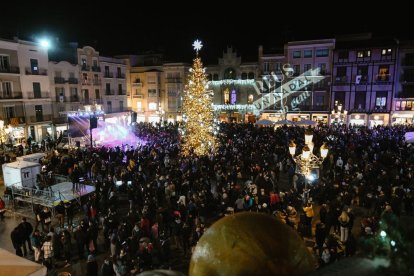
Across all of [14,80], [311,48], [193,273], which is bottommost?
[193,273]

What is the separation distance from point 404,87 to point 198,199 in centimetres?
3601

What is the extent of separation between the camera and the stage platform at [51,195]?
45.8 ft

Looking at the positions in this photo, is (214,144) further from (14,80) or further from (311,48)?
(311,48)

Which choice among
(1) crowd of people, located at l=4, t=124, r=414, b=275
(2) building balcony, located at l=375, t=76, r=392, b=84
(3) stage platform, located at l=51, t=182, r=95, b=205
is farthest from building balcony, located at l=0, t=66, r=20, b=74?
(2) building balcony, located at l=375, t=76, r=392, b=84

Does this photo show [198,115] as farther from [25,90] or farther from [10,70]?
[10,70]

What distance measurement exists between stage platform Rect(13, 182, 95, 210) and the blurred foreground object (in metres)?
13.7

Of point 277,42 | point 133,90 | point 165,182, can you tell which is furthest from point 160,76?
point 165,182

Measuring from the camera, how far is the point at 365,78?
130 ft

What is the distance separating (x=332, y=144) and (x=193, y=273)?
75.0 ft

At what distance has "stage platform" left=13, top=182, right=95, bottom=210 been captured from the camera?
45.8 ft

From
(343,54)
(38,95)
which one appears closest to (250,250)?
(38,95)

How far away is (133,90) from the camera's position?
54000 millimetres

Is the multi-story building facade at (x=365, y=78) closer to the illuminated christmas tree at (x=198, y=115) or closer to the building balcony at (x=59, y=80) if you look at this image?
the illuminated christmas tree at (x=198, y=115)

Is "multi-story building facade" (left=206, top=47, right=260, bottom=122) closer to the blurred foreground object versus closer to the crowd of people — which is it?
the crowd of people
